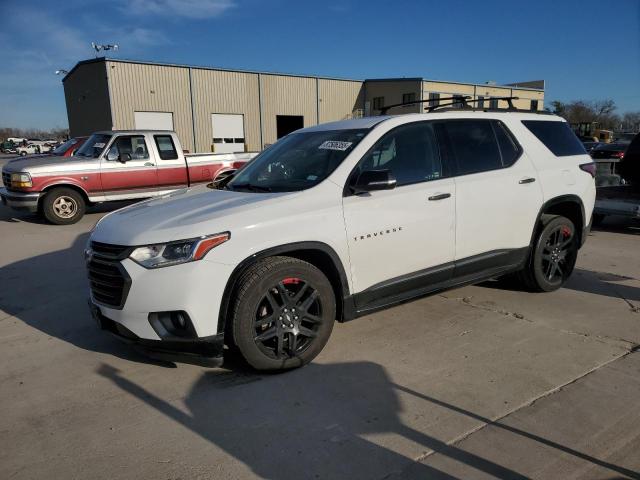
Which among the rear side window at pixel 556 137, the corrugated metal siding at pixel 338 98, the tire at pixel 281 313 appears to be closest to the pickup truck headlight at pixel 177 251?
the tire at pixel 281 313

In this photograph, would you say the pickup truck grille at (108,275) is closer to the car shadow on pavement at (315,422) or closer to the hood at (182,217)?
the hood at (182,217)

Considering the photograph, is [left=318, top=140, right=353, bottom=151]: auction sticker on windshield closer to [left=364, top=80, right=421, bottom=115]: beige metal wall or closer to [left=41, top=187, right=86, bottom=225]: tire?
[left=41, top=187, right=86, bottom=225]: tire

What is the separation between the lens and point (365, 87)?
119 ft

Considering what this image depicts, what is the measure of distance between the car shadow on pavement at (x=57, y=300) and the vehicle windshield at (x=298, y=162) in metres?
1.63

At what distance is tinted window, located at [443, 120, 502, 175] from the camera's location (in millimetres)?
4352

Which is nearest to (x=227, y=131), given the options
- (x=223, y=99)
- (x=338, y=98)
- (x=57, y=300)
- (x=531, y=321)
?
(x=223, y=99)

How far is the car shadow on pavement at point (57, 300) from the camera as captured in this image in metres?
4.20

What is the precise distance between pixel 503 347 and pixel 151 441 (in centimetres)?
271

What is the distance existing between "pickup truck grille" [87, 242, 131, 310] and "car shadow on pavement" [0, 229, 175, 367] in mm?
685

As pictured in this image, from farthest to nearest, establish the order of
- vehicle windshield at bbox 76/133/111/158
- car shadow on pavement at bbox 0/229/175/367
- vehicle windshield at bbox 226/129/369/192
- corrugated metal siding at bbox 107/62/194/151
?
corrugated metal siding at bbox 107/62/194/151 → vehicle windshield at bbox 76/133/111/158 → car shadow on pavement at bbox 0/229/175/367 → vehicle windshield at bbox 226/129/369/192

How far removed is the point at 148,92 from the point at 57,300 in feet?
78.6

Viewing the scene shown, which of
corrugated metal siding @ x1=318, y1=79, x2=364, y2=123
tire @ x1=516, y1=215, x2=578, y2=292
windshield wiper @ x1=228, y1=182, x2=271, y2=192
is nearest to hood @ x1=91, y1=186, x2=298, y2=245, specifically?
windshield wiper @ x1=228, y1=182, x2=271, y2=192

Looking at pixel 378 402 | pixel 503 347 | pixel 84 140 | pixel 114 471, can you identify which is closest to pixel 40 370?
pixel 114 471

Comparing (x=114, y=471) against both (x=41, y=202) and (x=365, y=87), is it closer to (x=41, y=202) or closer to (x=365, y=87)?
(x=41, y=202)
